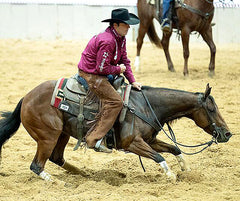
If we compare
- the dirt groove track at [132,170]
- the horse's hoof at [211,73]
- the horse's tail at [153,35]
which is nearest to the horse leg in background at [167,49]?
the horse's tail at [153,35]

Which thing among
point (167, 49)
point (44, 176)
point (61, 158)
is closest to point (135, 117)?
point (61, 158)

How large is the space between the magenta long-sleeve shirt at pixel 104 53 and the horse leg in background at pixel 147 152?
847mm

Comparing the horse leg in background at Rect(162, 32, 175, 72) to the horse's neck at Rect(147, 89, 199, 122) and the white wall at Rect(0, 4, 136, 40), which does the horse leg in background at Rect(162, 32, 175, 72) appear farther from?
the horse's neck at Rect(147, 89, 199, 122)

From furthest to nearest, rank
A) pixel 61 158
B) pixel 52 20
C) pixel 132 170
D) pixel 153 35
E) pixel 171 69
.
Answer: pixel 52 20 → pixel 153 35 → pixel 171 69 → pixel 132 170 → pixel 61 158

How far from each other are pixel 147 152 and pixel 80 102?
3.28ft

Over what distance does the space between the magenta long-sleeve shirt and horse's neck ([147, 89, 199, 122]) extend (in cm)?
64

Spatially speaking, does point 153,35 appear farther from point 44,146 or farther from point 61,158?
point 44,146

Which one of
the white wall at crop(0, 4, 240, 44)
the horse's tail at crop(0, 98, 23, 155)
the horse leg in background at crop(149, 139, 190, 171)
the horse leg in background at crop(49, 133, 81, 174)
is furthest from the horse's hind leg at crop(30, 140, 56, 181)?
the white wall at crop(0, 4, 240, 44)

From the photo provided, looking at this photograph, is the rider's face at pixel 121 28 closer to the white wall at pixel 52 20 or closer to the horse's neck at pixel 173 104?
the horse's neck at pixel 173 104

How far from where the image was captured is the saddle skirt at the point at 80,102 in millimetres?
5477

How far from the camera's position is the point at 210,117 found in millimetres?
5500

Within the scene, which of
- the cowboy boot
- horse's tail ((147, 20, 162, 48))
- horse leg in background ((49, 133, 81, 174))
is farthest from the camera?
horse's tail ((147, 20, 162, 48))

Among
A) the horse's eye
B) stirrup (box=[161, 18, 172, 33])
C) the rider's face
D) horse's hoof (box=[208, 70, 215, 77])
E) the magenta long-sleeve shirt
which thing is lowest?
horse's hoof (box=[208, 70, 215, 77])

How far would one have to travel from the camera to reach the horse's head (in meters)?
5.49
